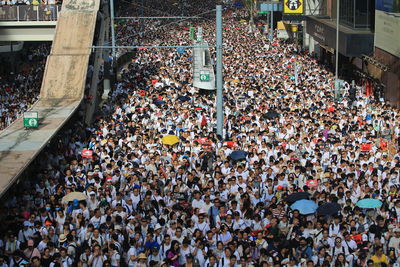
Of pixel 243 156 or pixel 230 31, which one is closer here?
pixel 243 156

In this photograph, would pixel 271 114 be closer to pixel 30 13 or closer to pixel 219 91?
pixel 219 91

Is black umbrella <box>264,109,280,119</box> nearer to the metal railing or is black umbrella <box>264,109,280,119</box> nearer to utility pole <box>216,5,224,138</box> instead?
utility pole <box>216,5,224,138</box>

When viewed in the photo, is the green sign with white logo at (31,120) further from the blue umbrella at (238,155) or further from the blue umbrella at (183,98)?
the blue umbrella at (183,98)

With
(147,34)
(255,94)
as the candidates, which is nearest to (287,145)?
(255,94)

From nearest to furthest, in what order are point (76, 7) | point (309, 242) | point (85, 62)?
1. point (309, 242)
2. point (85, 62)
3. point (76, 7)

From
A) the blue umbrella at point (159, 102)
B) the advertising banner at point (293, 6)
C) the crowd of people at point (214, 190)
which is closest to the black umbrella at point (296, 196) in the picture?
the crowd of people at point (214, 190)

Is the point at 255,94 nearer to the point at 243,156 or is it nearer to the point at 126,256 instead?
the point at 243,156

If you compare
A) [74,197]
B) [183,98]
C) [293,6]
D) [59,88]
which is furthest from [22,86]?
[74,197]
